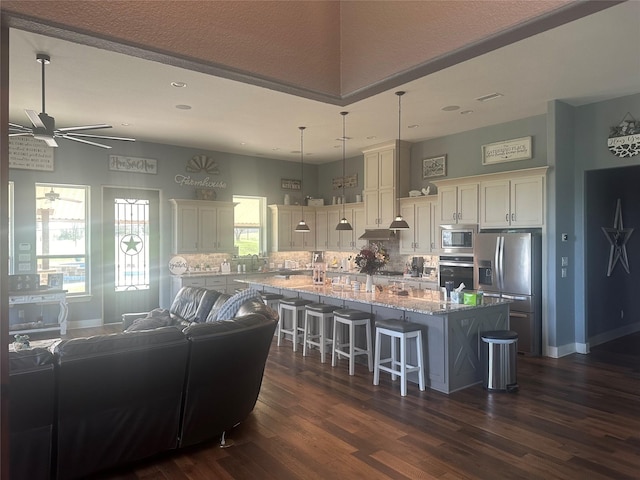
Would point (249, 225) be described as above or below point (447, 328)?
above

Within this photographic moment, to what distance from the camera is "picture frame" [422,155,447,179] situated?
7655 mm

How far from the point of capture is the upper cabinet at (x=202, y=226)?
27.1ft

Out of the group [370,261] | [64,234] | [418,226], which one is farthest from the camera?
[418,226]

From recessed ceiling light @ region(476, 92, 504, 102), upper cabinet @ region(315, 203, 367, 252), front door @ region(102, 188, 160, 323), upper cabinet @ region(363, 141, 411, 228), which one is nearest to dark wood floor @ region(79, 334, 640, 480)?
recessed ceiling light @ region(476, 92, 504, 102)

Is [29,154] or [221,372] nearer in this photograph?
[221,372]

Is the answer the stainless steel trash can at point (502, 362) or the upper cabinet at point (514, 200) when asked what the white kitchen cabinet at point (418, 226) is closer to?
the upper cabinet at point (514, 200)

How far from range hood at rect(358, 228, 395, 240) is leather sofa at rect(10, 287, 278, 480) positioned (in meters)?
5.14

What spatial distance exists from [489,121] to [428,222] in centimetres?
191

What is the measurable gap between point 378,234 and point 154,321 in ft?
15.2

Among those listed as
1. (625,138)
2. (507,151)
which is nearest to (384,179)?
(507,151)

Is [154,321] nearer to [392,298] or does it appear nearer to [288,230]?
[392,298]

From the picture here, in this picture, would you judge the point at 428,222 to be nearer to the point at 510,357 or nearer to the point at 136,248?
the point at 510,357

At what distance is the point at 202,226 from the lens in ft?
27.9

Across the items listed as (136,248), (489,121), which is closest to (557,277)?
(489,121)
